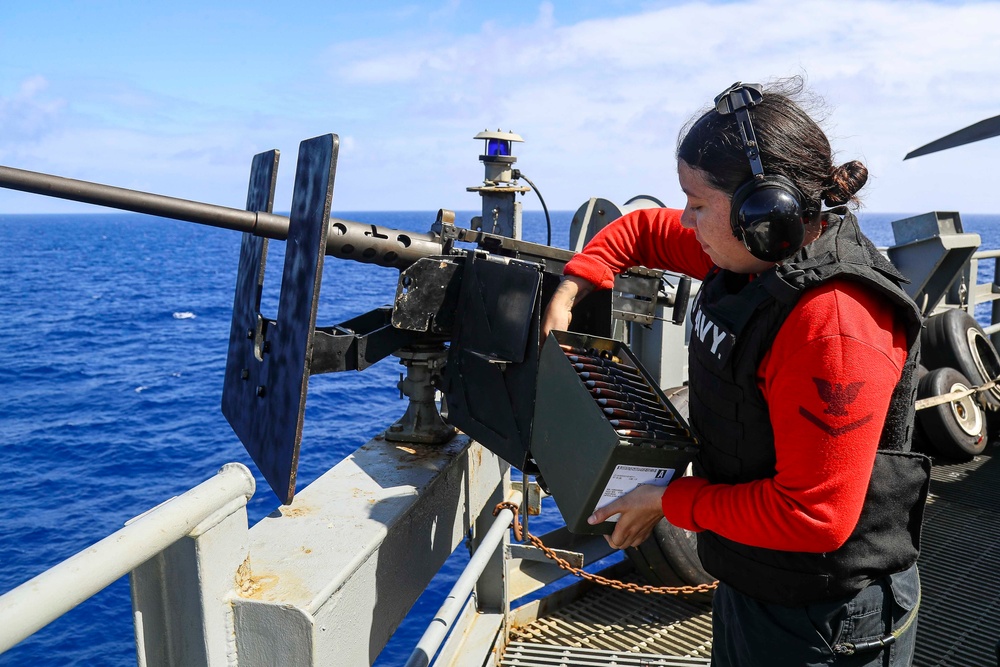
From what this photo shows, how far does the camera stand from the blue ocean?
49.6 ft

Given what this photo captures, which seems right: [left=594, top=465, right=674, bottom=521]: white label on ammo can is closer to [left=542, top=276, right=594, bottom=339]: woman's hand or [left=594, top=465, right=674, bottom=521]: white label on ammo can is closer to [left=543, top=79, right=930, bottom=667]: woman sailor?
[left=543, top=79, right=930, bottom=667]: woman sailor

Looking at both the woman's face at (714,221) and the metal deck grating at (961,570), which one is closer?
the woman's face at (714,221)

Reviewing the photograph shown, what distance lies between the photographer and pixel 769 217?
1734 mm

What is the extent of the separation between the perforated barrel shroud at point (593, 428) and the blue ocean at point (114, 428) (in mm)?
11766

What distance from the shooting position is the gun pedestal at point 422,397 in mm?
3268

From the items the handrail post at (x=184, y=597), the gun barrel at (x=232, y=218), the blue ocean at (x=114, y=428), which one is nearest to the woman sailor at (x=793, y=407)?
the handrail post at (x=184, y=597)

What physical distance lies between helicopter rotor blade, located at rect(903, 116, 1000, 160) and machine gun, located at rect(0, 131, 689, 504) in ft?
8.87

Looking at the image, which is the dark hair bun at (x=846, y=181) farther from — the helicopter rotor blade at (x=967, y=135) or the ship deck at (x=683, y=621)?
the helicopter rotor blade at (x=967, y=135)

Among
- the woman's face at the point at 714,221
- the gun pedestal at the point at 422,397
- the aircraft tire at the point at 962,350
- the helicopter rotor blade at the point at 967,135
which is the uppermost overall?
the helicopter rotor blade at the point at 967,135

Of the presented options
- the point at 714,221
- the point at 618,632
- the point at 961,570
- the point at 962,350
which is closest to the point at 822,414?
the point at 714,221

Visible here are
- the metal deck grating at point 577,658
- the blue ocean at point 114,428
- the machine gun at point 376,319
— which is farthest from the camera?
the blue ocean at point 114,428

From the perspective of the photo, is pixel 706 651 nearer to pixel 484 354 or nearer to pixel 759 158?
pixel 484 354

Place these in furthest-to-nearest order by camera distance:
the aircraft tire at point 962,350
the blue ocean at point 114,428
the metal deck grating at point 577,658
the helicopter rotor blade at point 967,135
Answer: the blue ocean at point 114,428, the aircraft tire at point 962,350, the helicopter rotor blade at point 967,135, the metal deck grating at point 577,658

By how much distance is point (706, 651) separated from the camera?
387 cm
